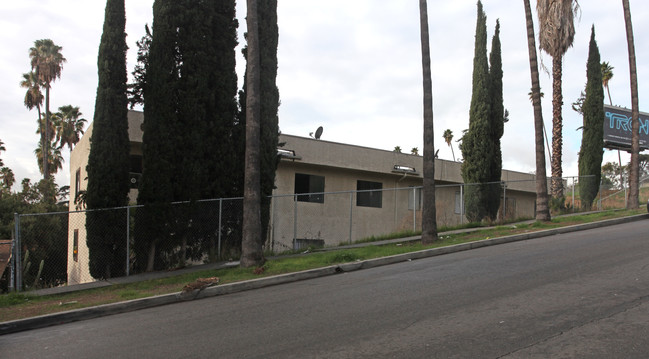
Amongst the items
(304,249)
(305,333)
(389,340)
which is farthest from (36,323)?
(304,249)

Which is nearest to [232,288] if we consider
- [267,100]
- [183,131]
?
[183,131]

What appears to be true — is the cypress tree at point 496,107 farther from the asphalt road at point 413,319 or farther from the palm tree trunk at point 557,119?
the asphalt road at point 413,319

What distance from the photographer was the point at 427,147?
51.6 ft

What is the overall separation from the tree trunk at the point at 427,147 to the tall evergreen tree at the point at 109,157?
8.81 meters

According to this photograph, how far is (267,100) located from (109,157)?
16.8 feet

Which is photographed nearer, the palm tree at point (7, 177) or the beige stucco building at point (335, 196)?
the beige stucco building at point (335, 196)

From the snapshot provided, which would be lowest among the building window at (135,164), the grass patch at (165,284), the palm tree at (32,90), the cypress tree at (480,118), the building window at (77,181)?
the grass patch at (165,284)

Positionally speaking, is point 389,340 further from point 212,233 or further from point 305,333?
point 212,233

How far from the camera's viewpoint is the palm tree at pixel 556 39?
83.7 ft

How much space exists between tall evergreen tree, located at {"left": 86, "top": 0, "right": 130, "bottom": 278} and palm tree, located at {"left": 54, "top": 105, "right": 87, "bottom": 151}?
4039cm

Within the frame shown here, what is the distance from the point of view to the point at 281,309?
336 inches

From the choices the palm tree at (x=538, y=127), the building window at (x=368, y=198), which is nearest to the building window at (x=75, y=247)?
the building window at (x=368, y=198)

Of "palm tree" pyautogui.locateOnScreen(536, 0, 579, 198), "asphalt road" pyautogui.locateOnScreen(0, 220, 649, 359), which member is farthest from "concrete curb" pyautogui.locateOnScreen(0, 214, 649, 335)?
"palm tree" pyautogui.locateOnScreen(536, 0, 579, 198)

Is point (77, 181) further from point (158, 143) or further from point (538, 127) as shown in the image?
point (538, 127)
